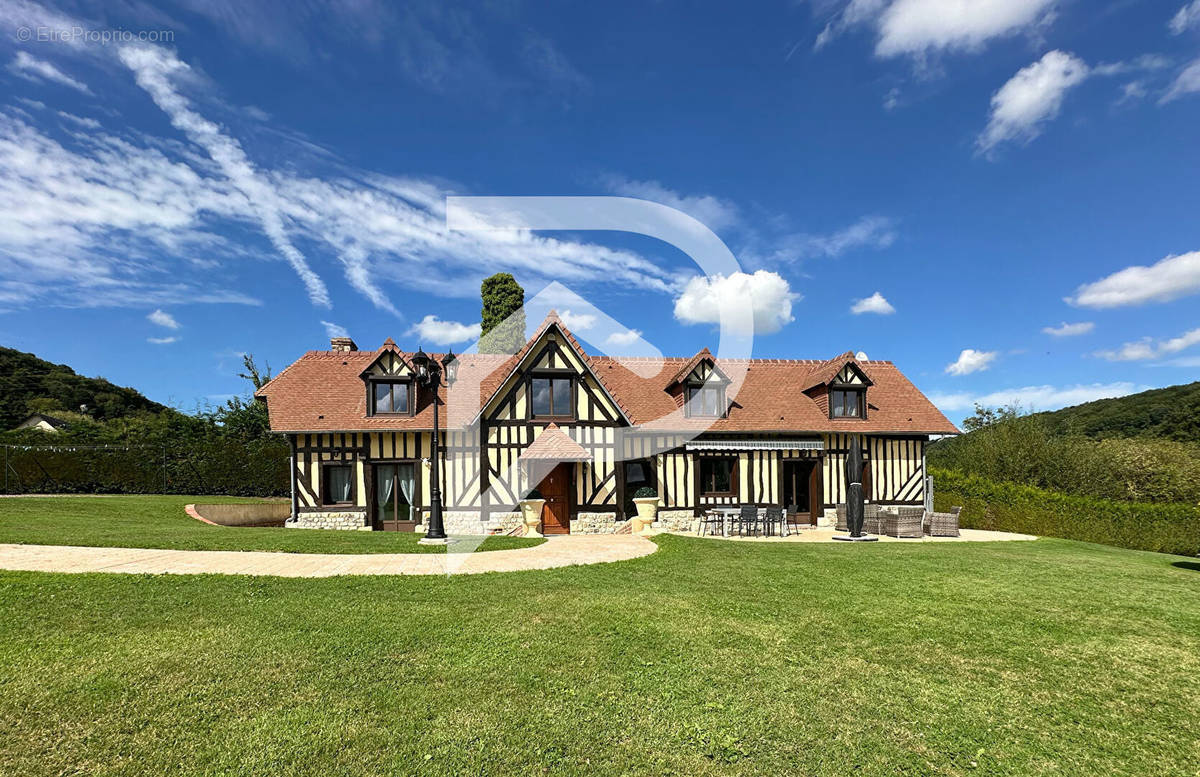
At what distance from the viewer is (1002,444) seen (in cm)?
2641

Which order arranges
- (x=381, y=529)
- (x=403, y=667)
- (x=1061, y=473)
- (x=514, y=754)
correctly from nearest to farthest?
(x=514, y=754), (x=403, y=667), (x=381, y=529), (x=1061, y=473)

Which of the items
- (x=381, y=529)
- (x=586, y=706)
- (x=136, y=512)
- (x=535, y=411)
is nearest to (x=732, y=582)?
(x=586, y=706)

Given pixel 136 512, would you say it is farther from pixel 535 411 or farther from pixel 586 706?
pixel 586 706

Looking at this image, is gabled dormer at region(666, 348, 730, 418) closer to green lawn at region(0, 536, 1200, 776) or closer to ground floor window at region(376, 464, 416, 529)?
ground floor window at region(376, 464, 416, 529)

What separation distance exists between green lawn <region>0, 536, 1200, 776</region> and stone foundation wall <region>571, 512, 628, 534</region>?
8.62m

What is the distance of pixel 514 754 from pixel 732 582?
233 inches

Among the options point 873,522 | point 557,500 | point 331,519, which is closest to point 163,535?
point 331,519

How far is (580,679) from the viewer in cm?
533

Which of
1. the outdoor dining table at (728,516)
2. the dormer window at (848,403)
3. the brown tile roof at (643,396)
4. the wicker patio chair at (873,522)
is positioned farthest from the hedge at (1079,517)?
the outdoor dining table at (728,516)

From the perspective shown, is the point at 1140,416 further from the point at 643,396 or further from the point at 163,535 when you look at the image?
the point at 163,535

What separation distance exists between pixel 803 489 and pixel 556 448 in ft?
28.2

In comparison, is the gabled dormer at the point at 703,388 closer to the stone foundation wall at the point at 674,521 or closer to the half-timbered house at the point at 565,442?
the half-timbered house at the point at 565,442

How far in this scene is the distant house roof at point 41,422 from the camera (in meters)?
45.9

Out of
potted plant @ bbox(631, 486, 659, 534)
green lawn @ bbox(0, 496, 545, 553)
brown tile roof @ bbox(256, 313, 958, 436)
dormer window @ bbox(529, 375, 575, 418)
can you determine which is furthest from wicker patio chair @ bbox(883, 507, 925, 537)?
green lawn @ bbox(0, 496, 545, 553)
